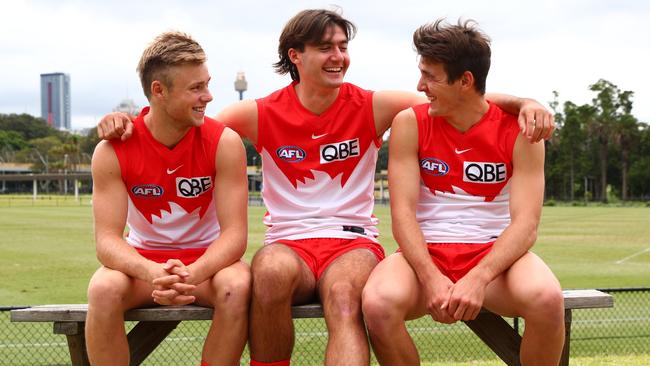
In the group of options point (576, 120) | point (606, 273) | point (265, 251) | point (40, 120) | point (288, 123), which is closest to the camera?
point (265, 251)

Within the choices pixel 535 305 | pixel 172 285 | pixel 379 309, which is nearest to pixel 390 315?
pixel 379 309

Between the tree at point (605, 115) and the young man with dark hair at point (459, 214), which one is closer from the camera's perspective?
the young man with dark hair at point (459, 214)

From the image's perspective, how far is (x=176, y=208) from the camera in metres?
4.28

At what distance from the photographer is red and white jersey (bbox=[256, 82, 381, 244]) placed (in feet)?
14.8

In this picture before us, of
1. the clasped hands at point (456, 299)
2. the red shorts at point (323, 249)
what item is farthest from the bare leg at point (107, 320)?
the clasped hands at point (456, 299)

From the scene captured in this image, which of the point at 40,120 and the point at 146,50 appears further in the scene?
the point at 40,120

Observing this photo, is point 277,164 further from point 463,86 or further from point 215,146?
point 463,86

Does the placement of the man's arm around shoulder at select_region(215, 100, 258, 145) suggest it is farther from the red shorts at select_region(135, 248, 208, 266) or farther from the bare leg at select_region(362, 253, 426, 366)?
the bare leg at select_region(362, 253, 426, 366)

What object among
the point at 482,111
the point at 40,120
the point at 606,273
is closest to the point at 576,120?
the point at 606,273

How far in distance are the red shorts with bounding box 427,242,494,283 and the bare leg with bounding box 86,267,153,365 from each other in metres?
1.52

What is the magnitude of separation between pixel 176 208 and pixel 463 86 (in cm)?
160

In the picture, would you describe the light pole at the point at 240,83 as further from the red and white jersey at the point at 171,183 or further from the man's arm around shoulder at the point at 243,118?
the red and white jersey at the point at 171,183

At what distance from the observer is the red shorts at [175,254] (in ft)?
14.1

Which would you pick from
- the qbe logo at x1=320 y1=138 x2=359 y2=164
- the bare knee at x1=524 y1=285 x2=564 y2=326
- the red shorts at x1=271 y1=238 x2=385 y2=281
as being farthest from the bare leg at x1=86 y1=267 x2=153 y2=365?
the bare knee at x1=524 y1=285 x2=564 y2=326
